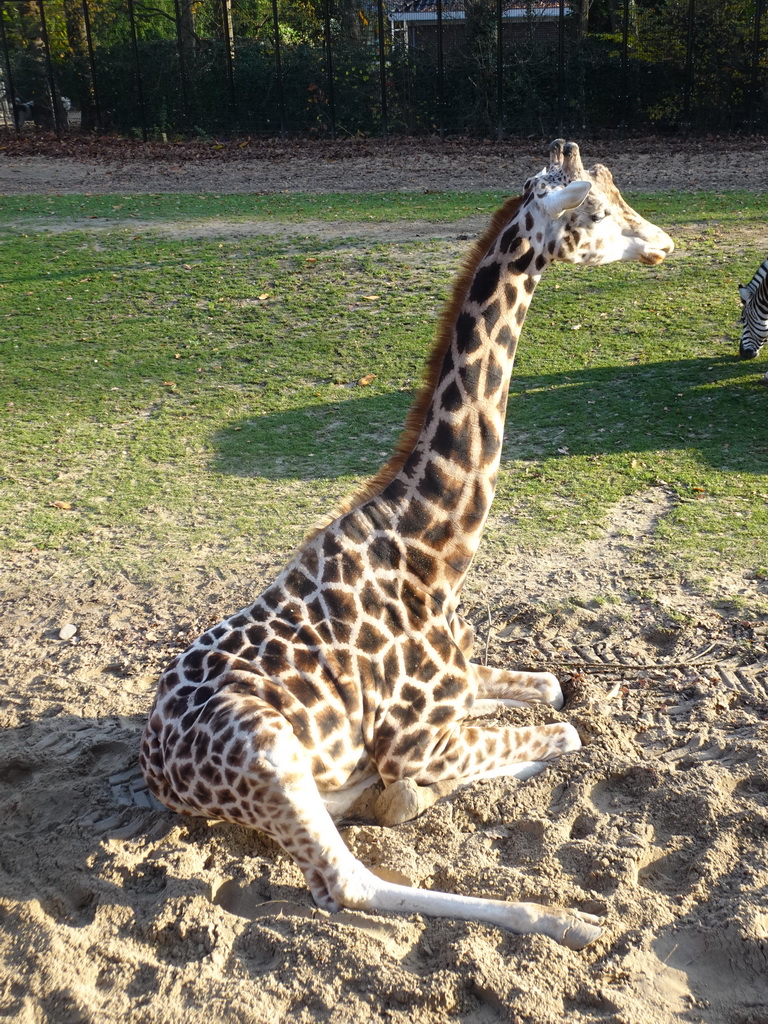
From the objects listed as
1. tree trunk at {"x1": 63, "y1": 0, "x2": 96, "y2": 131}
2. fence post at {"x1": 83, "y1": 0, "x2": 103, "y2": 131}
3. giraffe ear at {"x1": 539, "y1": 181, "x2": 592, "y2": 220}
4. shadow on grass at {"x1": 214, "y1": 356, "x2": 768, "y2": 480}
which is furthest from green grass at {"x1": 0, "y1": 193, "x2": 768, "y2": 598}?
tree trunk at {"x1": 63, "y1": 0, "x2": 96, "y2": 131}

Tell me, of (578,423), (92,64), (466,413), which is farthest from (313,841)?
(92,64)

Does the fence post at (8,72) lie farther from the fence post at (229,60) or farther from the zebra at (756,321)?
the zebra at (756,321)

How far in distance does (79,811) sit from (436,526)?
75.7 inches

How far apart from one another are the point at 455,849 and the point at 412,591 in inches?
40.6

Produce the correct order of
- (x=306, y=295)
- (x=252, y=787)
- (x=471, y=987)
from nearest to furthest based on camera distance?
(x=471, y=987), (x=252, y=787), (x=306, y=295)

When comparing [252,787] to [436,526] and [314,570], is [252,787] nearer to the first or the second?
[314,570]

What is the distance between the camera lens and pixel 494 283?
155 inches

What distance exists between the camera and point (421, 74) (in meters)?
20.9

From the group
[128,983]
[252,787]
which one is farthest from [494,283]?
[128,983]

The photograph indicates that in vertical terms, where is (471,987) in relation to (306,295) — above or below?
below

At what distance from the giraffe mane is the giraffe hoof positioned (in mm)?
1098

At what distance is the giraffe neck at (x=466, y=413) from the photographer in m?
3.94

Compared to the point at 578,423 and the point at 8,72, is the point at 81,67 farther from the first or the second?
the point at 578,423

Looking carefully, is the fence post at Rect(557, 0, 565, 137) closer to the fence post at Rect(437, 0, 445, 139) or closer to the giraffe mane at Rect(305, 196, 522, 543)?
the fence post at Rect(437, 0, 445, 139)
